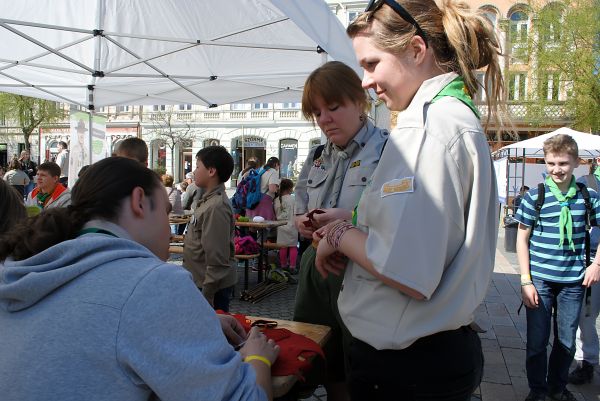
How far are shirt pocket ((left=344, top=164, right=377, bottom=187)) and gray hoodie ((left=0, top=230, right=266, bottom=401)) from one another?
1.06 meters

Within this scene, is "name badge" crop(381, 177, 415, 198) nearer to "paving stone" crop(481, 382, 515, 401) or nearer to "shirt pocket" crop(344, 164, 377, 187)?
"shirt pocket" crop(344, 164, 377, 187)

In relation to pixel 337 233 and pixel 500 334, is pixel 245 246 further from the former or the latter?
pixel 337 233

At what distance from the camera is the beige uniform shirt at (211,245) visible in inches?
148

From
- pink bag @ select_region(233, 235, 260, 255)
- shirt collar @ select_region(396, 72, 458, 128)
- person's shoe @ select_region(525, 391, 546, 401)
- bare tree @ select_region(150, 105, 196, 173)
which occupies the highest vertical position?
bare tree @ select_region(150, 105, 196, 173)

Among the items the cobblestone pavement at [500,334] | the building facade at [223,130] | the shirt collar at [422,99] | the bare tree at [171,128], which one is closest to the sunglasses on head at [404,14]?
the shirt collar at [422,99]

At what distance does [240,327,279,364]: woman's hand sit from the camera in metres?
1.50

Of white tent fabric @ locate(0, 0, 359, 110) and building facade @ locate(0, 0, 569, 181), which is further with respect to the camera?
building facade @ locate(0, 0, 569, 181)

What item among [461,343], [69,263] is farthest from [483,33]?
[69,263]

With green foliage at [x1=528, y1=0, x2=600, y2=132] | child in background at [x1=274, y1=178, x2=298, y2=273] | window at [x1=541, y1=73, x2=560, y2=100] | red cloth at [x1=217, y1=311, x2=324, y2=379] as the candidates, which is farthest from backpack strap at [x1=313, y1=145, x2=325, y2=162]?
window at [x1=541, y1=73, x2=560, y2=100]

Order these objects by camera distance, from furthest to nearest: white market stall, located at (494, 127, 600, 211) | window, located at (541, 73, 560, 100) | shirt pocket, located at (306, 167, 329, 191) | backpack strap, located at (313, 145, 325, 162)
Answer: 1. window, located at (541, 73, 560, 100)
2. white market stall, located at (494, 127, 600, 211)
3. backpack strap, located at (313, 145, 325, 162)
4. shirt pocket, located at (306, 167, 329, 191)

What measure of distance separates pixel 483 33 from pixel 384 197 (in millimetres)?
608

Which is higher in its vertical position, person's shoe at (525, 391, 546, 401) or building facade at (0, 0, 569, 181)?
building facade at (0, 0, 569, 181)

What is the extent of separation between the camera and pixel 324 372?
1.77 metres

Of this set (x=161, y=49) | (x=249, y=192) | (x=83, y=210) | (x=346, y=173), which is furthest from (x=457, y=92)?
(x=249, y=192)
